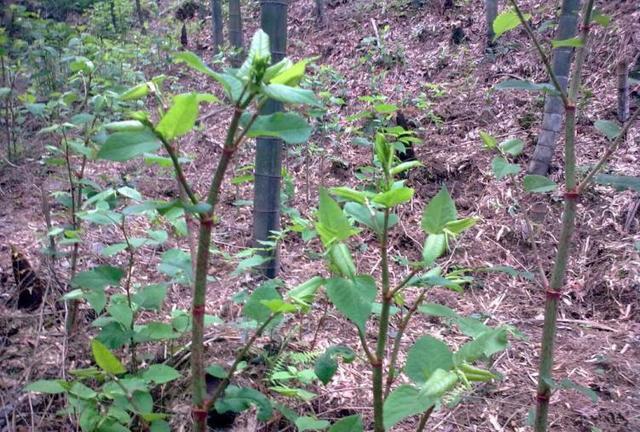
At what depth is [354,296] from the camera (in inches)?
30.9

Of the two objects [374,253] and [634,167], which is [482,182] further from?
[374,253]

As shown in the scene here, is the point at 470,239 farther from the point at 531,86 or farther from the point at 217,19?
the point at 217,19

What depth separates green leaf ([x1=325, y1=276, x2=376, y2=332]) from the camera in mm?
760

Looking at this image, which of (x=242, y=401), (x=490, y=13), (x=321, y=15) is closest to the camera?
(x=242, y=401)

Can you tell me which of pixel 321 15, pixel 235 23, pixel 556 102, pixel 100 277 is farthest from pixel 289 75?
pixel 321 15

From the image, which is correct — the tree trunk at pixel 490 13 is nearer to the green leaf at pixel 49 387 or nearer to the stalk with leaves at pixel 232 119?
the stalk with leaves at pixel 232 119

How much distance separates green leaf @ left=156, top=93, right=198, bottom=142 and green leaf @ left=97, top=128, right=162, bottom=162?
0.03 meters

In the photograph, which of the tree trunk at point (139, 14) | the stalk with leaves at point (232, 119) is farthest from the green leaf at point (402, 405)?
the tree trunk at point (139, 14)

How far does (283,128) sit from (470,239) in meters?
2.73

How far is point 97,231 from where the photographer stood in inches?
109

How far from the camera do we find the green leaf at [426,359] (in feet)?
2.64

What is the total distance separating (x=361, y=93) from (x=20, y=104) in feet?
10.8

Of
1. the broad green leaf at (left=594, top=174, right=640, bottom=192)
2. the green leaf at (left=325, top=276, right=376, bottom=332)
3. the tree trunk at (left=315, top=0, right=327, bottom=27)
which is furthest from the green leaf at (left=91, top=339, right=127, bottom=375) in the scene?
the tree trunk at (left=315, top=0, right=327, bottom=27)

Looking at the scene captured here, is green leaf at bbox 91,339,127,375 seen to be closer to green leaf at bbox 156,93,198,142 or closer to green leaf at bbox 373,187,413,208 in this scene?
green leaf at bbox 156,93,198,142
